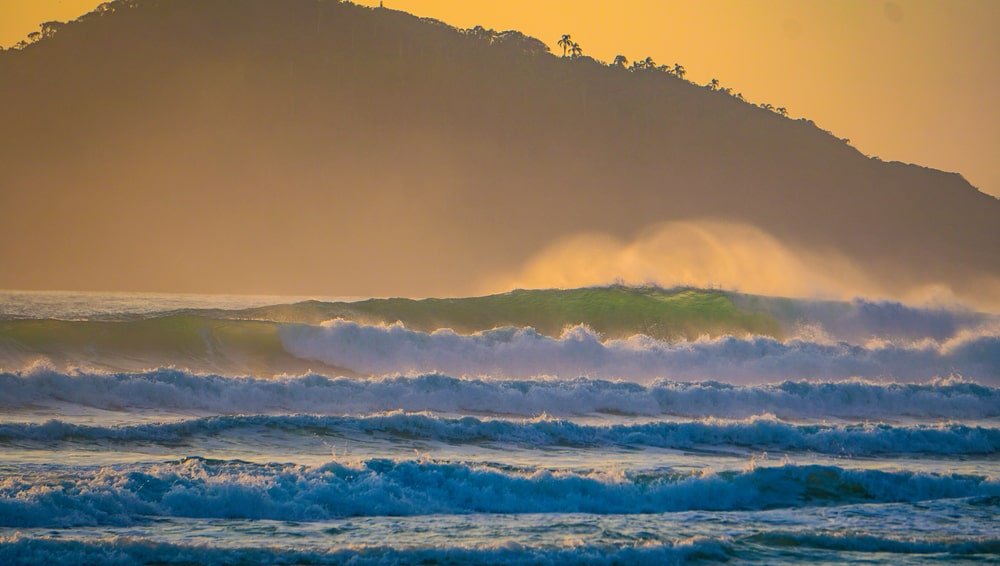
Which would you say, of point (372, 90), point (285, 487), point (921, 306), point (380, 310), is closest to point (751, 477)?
point (285, 487)

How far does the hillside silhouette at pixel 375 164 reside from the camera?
118m

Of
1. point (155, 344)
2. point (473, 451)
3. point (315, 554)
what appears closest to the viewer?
point (315, 554)

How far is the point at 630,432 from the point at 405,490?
5.69 meters

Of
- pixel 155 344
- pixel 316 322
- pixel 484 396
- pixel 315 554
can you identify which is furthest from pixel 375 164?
pixel 315 554

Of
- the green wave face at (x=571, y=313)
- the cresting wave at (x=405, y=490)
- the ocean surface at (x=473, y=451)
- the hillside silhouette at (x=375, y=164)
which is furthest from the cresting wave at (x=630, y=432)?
the hillside silhouette at (x=375, y=164)

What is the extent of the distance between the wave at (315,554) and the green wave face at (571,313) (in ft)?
73.5

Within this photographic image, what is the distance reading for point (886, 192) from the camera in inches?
5261

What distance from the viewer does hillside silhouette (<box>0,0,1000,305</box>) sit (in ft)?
386

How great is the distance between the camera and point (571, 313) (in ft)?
119

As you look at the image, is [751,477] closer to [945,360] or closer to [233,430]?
[233,430]

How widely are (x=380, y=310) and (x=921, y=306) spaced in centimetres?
1726

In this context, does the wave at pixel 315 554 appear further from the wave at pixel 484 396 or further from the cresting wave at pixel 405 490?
the wave at pixel 484 396

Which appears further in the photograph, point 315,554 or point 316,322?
point 316,322

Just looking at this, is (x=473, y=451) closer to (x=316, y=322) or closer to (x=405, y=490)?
(x=405, y=490)
